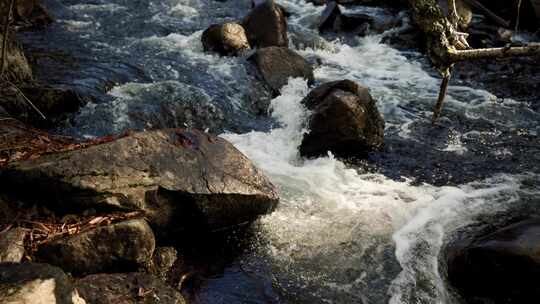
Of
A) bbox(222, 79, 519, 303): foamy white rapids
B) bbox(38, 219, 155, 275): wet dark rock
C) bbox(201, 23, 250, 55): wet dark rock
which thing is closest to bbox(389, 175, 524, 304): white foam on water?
bbox(222, 79, 519, 303): foamy white rapids

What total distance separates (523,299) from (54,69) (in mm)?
8037

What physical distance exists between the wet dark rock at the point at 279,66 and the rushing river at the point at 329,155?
0.23 meters

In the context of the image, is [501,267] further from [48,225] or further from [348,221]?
[48,225]

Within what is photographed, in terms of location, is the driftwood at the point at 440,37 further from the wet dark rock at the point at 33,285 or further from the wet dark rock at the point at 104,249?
the wet dark rock at the point at 33,285

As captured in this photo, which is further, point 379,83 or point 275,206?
point 379,83

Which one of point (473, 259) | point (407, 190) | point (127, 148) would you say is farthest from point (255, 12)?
point (473, 259)

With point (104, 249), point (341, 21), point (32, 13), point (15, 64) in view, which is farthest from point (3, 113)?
point (341, 21)

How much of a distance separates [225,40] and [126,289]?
7.42m

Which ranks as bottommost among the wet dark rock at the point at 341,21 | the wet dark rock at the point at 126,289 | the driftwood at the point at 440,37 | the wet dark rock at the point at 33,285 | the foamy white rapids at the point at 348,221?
the foamy white rapids at the point at 348,221

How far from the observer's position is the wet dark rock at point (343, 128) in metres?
7.53

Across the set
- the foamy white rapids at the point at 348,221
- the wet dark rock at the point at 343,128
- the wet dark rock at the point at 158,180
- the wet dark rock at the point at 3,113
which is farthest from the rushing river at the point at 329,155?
the wet dark rock at the point at 3,113

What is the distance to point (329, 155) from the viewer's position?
7.55 m

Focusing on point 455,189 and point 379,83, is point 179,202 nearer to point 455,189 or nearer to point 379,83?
point 455,189

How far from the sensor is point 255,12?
1174 centimetres
